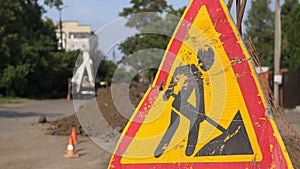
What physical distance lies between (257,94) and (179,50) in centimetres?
66

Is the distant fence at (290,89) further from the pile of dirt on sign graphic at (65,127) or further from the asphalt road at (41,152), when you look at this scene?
the asphalt road at (41,152)

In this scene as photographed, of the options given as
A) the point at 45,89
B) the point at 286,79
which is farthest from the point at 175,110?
the point at 45,89

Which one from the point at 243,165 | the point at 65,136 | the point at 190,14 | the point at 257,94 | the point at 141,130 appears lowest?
the point at 65,136

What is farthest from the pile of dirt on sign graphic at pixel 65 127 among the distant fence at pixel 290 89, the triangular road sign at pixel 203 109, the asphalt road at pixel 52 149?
the distant fence at pixel 290 89

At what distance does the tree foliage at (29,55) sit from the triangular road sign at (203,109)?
3600cm

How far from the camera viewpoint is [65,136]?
12258mm

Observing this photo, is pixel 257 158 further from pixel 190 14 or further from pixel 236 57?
pixel 190 14

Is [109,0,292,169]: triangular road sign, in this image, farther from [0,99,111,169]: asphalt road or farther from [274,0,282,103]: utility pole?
[274,0,282,103]: utility pole

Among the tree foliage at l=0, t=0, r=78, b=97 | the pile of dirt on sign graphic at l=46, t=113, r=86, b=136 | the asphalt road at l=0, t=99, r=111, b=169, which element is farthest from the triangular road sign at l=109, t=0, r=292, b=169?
the tree foliage at l=0, t=0, r=78, b=97

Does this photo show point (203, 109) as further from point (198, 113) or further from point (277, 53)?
point (277, 53)

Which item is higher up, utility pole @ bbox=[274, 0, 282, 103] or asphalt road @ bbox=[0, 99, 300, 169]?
utility pole @ bbox=[274, 0, 282, 103]

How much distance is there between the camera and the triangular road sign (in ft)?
10.2

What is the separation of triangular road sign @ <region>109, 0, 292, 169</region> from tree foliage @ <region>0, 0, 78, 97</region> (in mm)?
36003

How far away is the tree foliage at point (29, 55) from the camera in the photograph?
3866 centimetres
